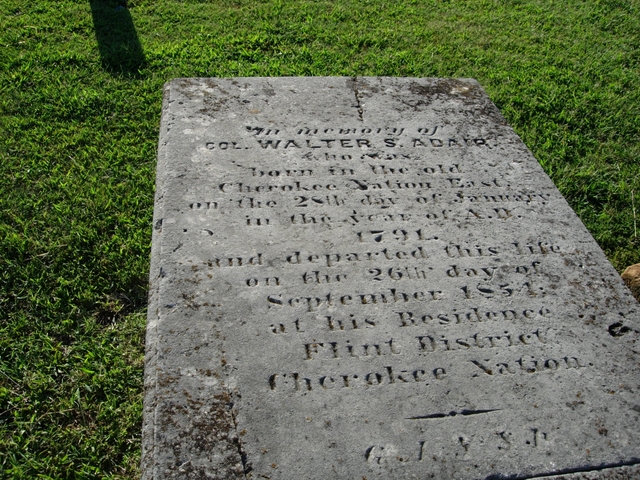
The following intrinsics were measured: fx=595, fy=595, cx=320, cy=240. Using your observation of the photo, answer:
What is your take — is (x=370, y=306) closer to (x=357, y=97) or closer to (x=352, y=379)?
(x=352, y=379)

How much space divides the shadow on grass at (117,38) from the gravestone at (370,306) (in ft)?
6.21

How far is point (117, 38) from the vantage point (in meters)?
5.09

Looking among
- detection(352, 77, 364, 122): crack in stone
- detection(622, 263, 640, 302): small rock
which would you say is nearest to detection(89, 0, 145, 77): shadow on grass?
detection(352, 77, 364, 122): crack in stone

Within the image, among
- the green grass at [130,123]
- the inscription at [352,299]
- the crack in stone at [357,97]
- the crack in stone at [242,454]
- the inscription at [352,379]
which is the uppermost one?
the crack in stone at [357,97]

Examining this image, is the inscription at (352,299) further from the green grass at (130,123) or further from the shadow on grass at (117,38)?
the shadow on grass at (117,38)

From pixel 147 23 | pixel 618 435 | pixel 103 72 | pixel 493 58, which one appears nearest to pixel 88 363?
pixel 618 435

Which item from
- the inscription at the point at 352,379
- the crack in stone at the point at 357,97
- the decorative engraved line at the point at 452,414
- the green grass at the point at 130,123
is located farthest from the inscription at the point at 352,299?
the crack in stone at the point at 357,97

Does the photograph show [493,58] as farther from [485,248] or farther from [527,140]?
[485,248]

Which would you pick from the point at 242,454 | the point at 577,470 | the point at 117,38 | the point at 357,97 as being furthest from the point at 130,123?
the point at 577,470

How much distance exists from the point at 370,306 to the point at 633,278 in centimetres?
179

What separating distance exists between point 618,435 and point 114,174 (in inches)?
122

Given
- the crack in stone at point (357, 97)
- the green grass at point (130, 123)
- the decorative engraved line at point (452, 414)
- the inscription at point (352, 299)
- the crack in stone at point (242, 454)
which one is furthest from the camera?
the crack in stone at point (357, 97)

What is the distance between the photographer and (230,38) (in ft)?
17.2

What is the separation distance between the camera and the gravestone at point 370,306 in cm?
184
